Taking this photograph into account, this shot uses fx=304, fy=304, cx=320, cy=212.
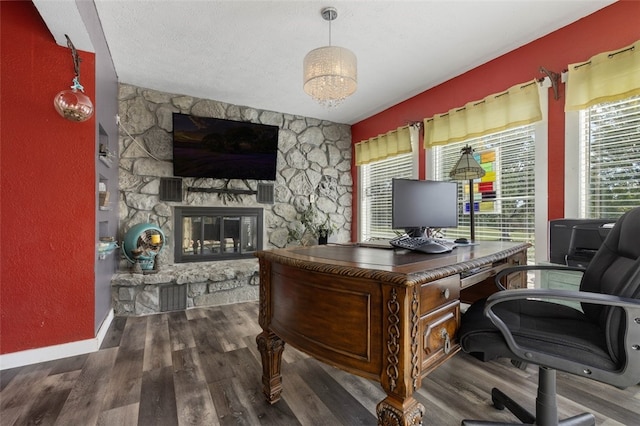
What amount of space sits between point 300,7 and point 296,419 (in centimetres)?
254

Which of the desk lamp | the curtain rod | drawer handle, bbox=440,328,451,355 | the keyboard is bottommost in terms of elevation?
drawer handle, bbox=440,328,451,355

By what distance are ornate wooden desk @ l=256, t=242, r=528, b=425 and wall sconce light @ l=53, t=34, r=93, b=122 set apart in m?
1.73

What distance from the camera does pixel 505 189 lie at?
2779mm

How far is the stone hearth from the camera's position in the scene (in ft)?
9.70

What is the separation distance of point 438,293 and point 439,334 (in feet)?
0.51

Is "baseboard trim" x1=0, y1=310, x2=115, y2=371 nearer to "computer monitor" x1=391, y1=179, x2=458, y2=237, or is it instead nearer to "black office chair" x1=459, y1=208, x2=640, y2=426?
"computer monitor" x1=391, y1=179, x2=458, y2=237

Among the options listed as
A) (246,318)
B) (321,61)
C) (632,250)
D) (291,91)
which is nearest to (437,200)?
(632,250)

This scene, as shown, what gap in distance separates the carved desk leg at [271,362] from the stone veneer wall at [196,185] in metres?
1.86

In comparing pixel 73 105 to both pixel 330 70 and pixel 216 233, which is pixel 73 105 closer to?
pixel 330 70

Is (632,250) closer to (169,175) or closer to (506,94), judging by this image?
Result: (506,94)

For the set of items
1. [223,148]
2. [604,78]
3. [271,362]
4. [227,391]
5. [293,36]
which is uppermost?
[293,36]

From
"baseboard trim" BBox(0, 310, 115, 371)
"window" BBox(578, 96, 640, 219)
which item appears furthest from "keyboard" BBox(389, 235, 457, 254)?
"baseboard trim" BBox(0, 310, 115, 371)

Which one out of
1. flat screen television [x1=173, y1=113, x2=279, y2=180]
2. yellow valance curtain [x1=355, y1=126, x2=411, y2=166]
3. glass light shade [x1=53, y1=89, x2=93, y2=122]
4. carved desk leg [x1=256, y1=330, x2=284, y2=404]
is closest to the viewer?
carved desk leg [x1=256, y1=330, x2=284, y2=404]

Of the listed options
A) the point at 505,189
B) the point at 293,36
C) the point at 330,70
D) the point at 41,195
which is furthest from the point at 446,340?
the point at 41,195
